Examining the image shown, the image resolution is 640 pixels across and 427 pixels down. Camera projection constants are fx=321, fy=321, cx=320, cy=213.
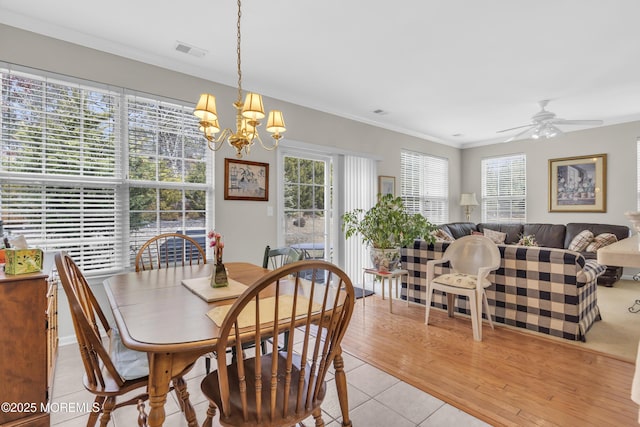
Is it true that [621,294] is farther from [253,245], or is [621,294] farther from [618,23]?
[253,245]

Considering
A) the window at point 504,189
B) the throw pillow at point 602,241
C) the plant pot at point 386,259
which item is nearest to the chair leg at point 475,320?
the plant pot at point 386,259

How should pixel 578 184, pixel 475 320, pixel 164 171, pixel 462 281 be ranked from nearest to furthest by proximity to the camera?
pixel 475 320
pixel 462 281
pixel 164 171
pixel 578 184

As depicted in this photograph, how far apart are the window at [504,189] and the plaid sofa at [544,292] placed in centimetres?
358

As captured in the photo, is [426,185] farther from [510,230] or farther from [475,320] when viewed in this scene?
[475,320]

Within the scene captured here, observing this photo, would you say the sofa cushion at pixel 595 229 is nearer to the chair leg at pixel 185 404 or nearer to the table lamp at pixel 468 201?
the table lamp at pixel 468 201

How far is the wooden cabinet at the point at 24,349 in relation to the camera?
158 centimetres

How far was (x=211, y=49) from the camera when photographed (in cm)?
293

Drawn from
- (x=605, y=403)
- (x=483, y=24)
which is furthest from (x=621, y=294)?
(x=483, y=24)

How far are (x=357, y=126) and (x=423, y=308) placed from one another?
2.81 m

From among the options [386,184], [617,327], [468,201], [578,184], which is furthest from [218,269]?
[578,184]

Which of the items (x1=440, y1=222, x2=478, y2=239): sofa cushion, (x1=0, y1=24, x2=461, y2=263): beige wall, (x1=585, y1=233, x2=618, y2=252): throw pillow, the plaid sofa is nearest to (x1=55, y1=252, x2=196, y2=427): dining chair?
(x1=0, y1=24, x2=461, y2=263): beige wall

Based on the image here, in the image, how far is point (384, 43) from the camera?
2.82 m

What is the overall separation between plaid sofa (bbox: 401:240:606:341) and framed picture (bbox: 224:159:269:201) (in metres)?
2.53

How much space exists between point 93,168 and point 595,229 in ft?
22.3
